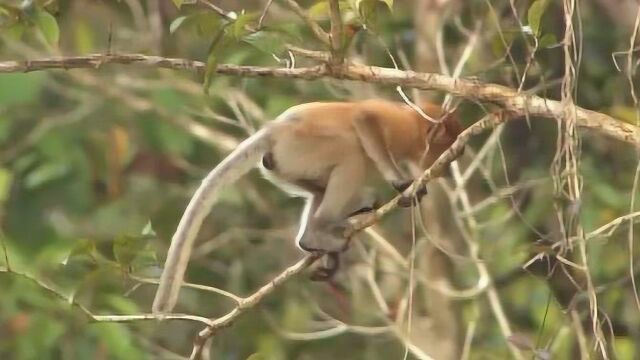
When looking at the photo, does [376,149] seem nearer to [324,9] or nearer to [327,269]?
[327,269]

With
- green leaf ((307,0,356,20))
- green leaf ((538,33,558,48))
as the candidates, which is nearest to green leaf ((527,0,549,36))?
green leaf ((538,33,558,48))

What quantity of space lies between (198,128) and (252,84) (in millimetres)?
176

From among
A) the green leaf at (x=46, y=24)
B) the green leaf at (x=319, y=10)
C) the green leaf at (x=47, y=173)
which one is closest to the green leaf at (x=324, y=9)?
the green leaf at (x=319, y=10)

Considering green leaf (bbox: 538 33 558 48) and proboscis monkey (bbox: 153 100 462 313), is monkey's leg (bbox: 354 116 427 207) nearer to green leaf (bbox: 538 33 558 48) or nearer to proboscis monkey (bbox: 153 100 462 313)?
proboscis monkey (bbox: 153 100 462 313)

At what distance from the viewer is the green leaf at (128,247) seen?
55.9 inches

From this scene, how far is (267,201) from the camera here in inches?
105

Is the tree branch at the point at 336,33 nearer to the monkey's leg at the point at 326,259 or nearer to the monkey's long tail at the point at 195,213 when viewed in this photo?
the monkey's long tail at the point at 195,213

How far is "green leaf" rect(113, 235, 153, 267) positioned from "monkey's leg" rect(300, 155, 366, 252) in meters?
0.37

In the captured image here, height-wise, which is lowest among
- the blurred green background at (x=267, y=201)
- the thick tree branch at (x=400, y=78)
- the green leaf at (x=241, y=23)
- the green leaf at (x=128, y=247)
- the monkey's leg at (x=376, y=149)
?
the blurred green background at (x=267, y=201)

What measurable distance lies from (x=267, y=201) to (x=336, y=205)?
94cm

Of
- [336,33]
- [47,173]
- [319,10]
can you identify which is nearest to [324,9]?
[319,10]

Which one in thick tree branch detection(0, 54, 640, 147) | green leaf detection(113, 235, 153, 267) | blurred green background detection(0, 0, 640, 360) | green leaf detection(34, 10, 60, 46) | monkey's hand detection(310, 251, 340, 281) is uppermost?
green leaf detection(34, 10, 60, 46)

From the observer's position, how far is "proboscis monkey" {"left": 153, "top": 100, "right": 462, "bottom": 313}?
1.68 metres

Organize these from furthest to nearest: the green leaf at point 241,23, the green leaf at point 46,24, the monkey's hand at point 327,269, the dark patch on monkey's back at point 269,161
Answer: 1. the monkey's hand at point 327,269
2. the dark patch on monkey's back at point 269,161
3. the green leaf at point 46,24
4. the green leaf at point 241,23
